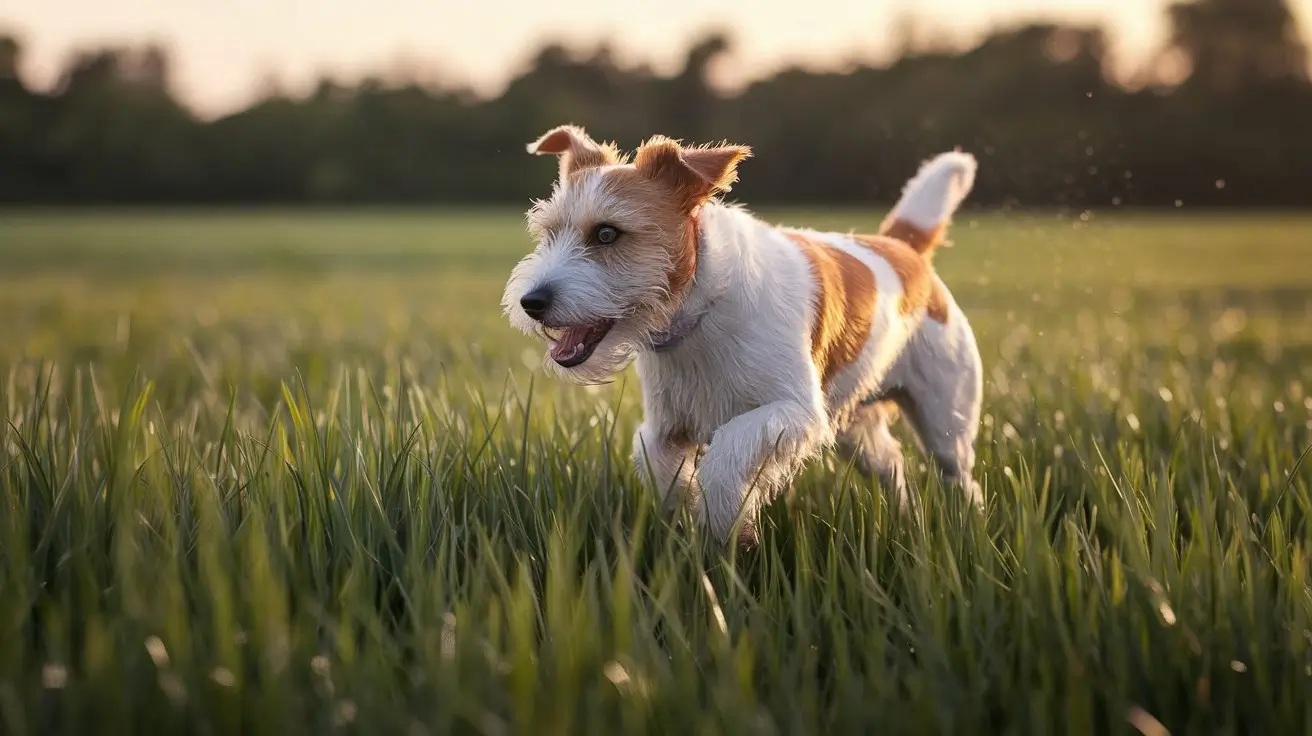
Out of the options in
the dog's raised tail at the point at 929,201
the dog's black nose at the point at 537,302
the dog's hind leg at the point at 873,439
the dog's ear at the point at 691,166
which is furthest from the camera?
the dog's raised tail at the point at 929,201

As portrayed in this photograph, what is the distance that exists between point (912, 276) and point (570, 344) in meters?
1.57

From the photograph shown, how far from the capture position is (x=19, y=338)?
977cm

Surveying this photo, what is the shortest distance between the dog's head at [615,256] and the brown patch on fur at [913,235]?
1.49 metres

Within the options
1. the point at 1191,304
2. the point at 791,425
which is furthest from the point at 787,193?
the point at 791,425

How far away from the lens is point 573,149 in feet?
13.0

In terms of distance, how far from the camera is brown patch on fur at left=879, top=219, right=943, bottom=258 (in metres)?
4.93

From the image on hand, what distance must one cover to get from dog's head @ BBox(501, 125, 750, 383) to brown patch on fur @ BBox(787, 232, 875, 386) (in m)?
0.51

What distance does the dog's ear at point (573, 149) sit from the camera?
12.9 ft

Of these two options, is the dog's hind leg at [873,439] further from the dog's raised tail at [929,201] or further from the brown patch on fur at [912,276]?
the dog's raised tail at [929,201]

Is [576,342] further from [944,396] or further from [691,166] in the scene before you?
[944,396]

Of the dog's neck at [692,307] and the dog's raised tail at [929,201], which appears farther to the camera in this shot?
the dog's raised tail at [929,201]

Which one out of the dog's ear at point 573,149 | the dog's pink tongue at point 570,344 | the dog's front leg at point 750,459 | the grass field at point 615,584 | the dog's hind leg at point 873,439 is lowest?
the dog's hind leg at point 873,439

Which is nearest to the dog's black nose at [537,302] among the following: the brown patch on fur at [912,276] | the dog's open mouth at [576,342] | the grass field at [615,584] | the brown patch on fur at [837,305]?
the dog's open mouth at [576,342]

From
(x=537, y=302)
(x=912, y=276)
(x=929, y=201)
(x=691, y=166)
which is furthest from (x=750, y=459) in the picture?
(x=929, y=201)
